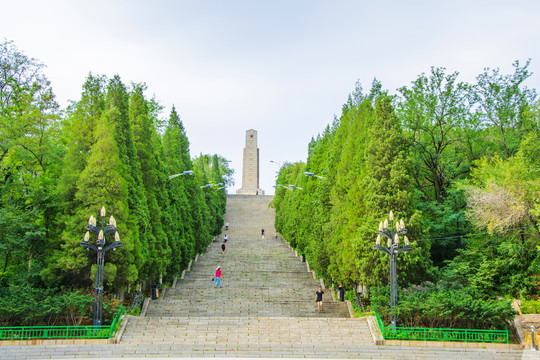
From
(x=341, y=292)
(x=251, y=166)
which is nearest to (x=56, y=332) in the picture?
(x=341, y=292)

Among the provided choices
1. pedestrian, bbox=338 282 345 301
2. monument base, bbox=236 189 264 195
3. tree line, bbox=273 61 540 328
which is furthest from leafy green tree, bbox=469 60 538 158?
monument base, bbox=236 189 264 195

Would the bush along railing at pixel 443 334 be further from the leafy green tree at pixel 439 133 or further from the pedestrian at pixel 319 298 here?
the leafy green tree at pixel 439 133

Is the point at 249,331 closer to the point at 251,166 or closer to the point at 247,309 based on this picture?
the point at 247,309

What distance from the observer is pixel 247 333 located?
14.9 meters

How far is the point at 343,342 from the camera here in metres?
14.3

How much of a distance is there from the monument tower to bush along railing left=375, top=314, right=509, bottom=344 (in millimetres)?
54338

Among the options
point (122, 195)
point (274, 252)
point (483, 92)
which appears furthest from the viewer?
point (274, 252)

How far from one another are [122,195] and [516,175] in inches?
534

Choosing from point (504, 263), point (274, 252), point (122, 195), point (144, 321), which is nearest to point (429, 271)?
point (504, 263)

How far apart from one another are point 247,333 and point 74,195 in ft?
24.0

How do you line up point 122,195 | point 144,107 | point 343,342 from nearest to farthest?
point 343,342, point 122,195, point 144,107

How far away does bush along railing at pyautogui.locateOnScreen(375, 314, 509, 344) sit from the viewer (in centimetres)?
1427

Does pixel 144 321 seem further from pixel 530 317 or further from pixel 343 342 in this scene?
pixel 530 317

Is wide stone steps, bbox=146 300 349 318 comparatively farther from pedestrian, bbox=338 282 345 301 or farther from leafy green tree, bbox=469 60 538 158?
leafy green tree, bbox=469 60 538 158
